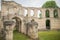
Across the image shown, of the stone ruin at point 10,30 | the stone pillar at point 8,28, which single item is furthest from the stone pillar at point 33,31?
the stone pillar at point 8,28

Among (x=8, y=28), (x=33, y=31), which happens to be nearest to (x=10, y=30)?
(x=8, y=28)

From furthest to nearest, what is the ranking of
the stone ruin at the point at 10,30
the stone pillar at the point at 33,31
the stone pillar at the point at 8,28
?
the stone pillar at the point at 33,31 → the stone pillar at the point at 8,28 → the stone ruin at the point at 10,30

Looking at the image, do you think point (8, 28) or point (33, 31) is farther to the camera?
point (33, 31)

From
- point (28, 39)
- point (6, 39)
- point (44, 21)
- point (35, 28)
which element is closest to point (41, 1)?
point (35, 28)

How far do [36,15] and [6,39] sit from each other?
18.0ft

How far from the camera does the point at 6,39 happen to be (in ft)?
20.9

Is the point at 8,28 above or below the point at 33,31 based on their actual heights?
above

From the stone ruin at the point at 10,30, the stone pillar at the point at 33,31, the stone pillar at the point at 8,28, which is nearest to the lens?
the stone ruin at the point at 10,30

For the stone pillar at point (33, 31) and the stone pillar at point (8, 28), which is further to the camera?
the stone pillar at point (33, 31)

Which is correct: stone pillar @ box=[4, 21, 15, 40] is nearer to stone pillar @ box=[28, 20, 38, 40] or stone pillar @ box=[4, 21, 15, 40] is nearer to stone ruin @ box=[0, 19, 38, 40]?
stone ruin @ box=[0, 19, 38, 40]

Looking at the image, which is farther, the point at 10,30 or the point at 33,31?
the point at 33,31

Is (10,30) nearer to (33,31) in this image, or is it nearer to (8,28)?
(8,28)

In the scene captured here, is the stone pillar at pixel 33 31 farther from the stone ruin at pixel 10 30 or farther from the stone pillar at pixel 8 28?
the stone pillar at pixel 8 28

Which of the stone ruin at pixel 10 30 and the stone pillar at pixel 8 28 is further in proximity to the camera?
the stone pillar at pixel 8 28
